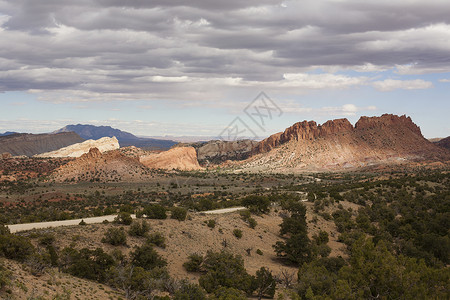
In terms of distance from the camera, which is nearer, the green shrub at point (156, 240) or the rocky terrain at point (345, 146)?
the green shrub at point (156, 240)

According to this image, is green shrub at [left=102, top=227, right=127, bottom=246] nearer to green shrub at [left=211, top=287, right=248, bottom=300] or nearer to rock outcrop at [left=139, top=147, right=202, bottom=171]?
green shrub at [left=211, top=287, right=248, bottom=300]

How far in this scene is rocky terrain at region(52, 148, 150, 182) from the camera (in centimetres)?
9575

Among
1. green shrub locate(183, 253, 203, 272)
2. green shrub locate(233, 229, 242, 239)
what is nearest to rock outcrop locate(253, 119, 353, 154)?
green shrub locate(233, 229, 242, 239)

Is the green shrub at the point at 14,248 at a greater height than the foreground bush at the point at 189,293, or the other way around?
the green shrub at the point at 14,248

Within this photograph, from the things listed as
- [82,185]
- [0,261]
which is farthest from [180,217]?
[82,185]

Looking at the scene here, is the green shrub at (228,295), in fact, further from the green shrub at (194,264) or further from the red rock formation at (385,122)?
the red rock formation at (385,122)

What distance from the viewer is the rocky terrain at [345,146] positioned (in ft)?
485

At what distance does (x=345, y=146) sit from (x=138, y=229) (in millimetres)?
138598

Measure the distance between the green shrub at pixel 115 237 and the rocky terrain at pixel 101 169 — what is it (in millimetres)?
68090

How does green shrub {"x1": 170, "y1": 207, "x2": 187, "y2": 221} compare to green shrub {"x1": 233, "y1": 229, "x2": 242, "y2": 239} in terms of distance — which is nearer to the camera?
green shrub {"x1": 170, "y1": 207, "x2": 187, "y2": 221}

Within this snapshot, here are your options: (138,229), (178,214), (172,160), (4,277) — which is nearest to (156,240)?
(138,229)

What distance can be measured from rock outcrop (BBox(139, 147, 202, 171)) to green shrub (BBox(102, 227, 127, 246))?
374ft

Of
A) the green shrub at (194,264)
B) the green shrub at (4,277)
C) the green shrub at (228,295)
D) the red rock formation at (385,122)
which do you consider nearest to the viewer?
the green shrub at (4,277)

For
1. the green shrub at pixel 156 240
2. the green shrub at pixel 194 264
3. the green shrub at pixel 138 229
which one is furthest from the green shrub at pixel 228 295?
the green shrub at pixel 138 229
